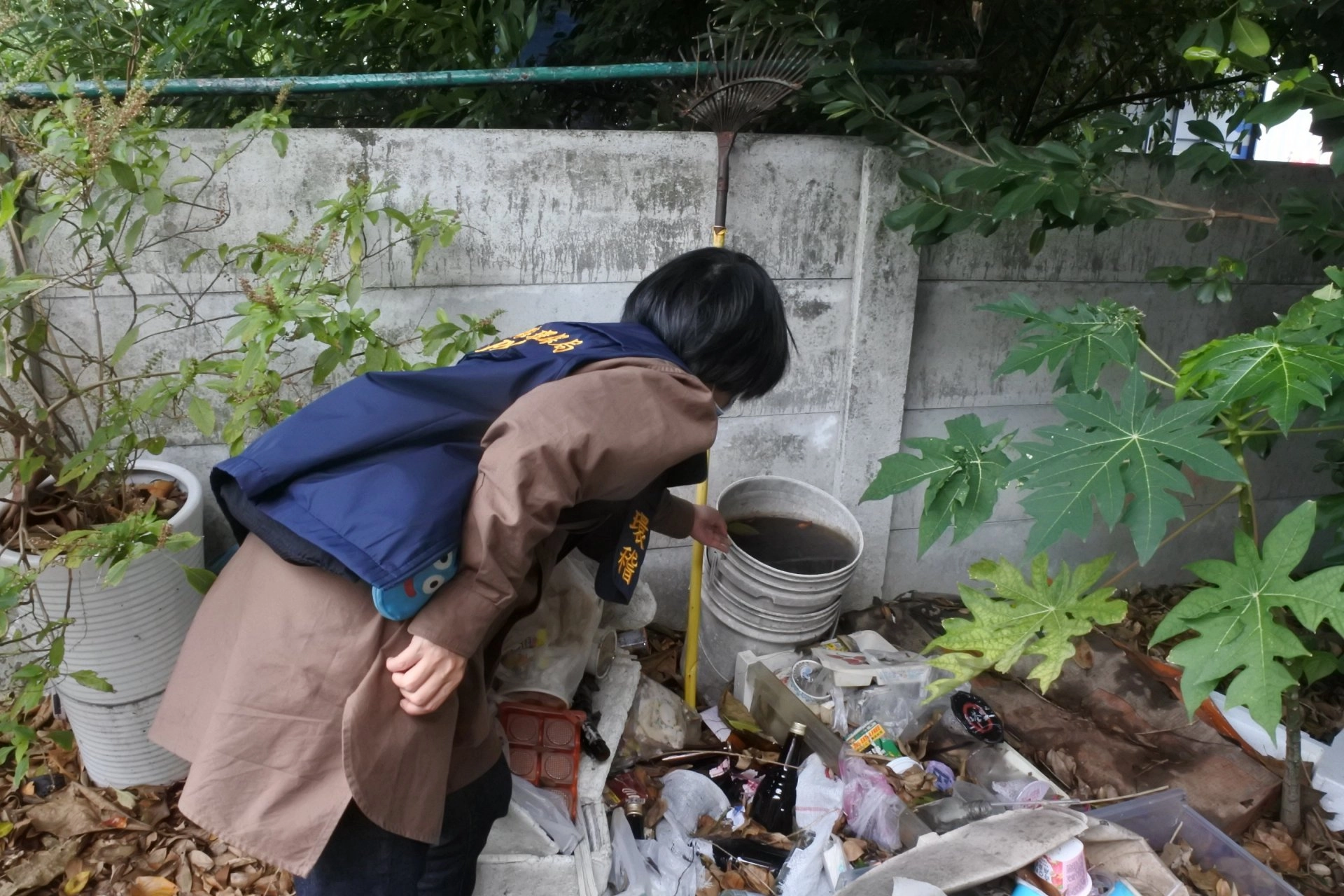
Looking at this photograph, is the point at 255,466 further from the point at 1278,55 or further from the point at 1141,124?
the point at 1278,55

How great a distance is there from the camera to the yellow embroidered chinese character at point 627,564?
1.97m

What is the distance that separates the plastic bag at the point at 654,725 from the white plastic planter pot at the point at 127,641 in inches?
53.1

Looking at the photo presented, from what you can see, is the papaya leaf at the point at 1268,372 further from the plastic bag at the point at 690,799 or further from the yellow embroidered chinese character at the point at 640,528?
the plastic bag at the point at 690,799

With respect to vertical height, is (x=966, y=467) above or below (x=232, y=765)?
above

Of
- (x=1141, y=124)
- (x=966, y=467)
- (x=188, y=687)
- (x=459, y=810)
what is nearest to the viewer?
(x=188, y=687)

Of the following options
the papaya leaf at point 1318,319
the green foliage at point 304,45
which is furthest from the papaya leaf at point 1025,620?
the green foliage at point 304,45

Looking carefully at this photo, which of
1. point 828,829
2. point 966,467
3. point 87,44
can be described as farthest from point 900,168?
point 87,44

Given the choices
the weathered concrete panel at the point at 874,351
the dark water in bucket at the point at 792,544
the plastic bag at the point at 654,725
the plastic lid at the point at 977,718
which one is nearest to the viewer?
the plastic bag at the point at 654,725

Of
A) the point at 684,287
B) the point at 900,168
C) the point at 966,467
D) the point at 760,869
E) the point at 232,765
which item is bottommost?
the point at 760,869

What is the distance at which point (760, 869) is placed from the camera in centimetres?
261

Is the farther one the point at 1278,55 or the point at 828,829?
the point at 1278,55

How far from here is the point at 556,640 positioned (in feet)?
8.59

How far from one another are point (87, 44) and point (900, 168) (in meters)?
2.96

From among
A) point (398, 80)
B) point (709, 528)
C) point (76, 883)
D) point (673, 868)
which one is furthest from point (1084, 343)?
point (76, 883)
